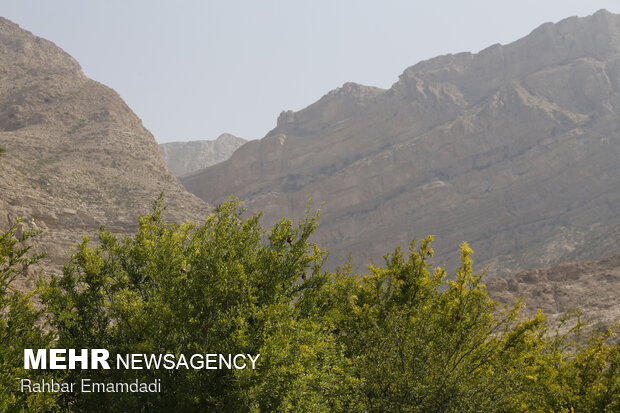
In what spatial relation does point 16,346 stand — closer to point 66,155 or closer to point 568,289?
point 568,289

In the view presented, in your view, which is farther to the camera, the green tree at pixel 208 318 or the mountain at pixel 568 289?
the mountain at pixel 568 289

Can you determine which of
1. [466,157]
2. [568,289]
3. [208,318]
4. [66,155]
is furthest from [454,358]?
[466,157]

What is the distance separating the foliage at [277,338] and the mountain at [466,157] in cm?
6855

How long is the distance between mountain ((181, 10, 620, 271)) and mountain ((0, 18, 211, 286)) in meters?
47.5

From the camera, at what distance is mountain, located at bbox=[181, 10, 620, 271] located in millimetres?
95438

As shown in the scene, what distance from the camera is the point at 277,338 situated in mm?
8070

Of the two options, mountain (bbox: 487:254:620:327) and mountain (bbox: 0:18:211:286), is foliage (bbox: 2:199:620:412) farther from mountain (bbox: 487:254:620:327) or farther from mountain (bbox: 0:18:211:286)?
mountain (bbox: 487:254:620:327)

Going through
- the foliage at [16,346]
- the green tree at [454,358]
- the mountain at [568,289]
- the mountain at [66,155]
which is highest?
the mountain at [66,155]

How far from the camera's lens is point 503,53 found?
13362cm

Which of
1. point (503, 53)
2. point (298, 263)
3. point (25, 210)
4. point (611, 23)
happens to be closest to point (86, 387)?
point (298, 263)

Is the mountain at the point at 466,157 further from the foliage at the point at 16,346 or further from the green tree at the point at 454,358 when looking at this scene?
the foliage at the point at 16,346

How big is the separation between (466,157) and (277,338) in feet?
365

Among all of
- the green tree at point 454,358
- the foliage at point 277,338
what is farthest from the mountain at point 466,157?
the foliage at point 277,338

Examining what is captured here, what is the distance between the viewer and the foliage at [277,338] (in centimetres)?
848
